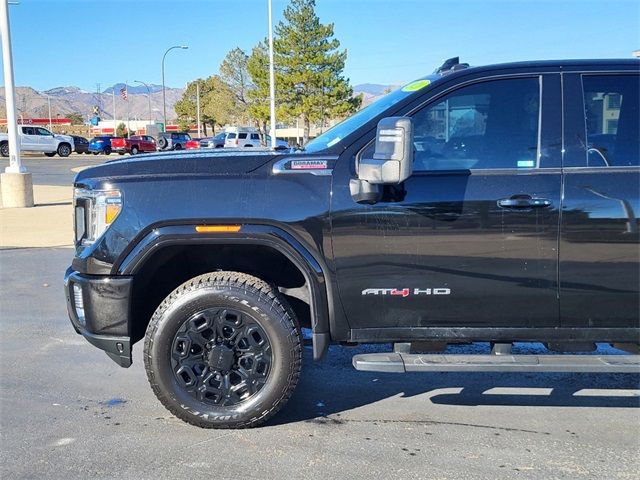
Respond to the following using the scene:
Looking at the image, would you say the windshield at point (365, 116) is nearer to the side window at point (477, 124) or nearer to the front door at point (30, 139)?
the side window at point (477, 124)

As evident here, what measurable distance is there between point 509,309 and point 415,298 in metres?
0.55

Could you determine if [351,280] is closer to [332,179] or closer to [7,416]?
[332,179]

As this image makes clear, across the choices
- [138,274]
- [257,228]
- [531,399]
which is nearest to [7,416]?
[138,274]

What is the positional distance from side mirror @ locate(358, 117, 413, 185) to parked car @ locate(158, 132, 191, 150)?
47604 millimetres

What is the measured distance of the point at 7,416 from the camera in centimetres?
389

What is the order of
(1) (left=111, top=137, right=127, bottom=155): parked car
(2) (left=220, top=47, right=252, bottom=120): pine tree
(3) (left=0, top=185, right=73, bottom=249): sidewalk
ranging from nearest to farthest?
1. (3) (left=0, top=185, right=73, bottom=249): sidewalk
2. (1) (left=111, top=137, right=127, bottom=155): parked car
3. (2) (left=220, top=47, right=252, bottom=120): pine tree

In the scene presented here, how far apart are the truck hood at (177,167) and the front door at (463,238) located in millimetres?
552

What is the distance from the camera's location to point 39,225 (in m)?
11.8

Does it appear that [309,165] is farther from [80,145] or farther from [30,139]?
[80,145]

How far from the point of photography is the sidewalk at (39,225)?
10078 mm

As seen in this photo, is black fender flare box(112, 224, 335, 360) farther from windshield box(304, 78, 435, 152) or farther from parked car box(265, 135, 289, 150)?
parked car box(265, 135, 289, 150)

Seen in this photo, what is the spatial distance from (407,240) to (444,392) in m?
1.42

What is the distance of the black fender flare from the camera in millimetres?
3484

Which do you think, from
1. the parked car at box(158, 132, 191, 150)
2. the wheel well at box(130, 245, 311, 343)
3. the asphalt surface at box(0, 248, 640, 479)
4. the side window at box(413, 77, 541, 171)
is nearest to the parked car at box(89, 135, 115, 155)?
the parked car at box(158, 132, 191, 150)
